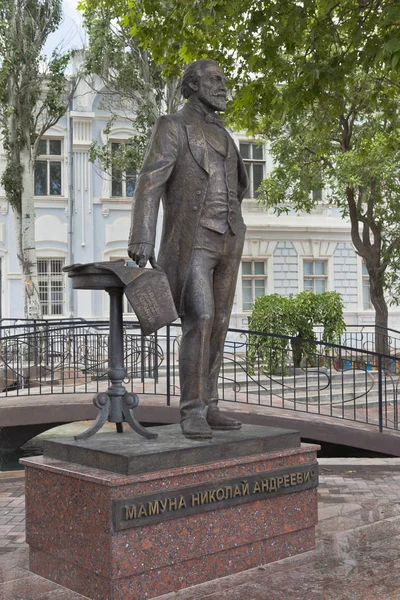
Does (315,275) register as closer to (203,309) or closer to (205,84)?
(205,84)

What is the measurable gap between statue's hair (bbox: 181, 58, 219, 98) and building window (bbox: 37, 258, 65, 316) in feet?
64.0

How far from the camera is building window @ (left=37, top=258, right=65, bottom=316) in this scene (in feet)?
78.9

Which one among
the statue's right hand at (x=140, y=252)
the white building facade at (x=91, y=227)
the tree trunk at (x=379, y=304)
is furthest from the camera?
the white building facade at (x=91, y=227)

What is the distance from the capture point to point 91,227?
80.2 ft

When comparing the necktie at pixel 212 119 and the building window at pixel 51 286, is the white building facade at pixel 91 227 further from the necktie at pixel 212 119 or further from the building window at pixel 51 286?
the necktie at pixel 212 119

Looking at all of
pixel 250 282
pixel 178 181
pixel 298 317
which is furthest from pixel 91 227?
pixel 178 181

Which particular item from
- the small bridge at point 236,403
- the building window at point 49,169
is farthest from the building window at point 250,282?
the small bridge at point 236,403

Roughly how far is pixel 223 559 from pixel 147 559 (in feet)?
1.80

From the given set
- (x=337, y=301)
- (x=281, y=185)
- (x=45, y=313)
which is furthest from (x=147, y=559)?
(x=45, y=313)

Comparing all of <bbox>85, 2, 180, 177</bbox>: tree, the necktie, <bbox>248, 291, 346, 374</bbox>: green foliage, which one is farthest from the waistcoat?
<bbox>85, 2, 180, 177</bbox>: tree

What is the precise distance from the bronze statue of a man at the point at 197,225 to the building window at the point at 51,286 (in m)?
19.6

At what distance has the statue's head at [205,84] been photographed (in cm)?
495

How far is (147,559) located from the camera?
13.1 feet

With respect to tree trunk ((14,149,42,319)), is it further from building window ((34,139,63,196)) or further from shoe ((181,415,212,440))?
shoe ((181,415,212,440))
